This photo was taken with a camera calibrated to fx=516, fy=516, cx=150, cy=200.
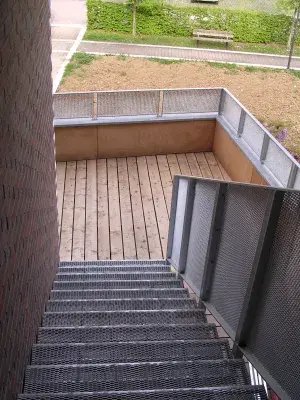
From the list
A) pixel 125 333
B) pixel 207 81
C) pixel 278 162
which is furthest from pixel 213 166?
pixel 125 333

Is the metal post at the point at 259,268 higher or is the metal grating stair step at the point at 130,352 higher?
the metal post at the point at 259,268

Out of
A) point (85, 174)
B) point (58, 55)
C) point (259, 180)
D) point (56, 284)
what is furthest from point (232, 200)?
point (58, 55)

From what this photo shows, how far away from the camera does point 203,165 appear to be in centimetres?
942

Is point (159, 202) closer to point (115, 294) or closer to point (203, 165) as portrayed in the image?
point (203, 165)

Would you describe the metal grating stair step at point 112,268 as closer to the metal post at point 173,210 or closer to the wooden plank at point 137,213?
the metal post at point 173,210

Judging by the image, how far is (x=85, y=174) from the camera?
8945 millimetres

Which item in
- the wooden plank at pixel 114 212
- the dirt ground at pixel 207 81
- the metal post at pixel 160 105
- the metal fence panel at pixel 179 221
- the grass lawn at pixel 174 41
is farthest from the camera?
the grass lawn at pixel 174 41

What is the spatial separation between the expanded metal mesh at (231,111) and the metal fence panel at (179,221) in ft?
11.3

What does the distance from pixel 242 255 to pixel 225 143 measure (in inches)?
251

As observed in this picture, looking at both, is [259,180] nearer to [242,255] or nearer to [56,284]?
[56,284]

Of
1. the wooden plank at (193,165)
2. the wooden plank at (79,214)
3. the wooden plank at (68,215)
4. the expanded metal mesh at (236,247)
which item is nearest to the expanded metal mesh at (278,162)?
the wooden plank at (193,165)

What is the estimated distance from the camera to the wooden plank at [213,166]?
29.9ft

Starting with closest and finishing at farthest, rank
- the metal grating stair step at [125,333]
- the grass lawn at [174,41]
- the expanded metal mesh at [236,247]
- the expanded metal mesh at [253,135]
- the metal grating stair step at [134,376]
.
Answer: the metal grating stair step at [134,376] → the expanded metal mesh at [236,247] → the metal grating stair step at [125,333] → the expanded metal mesh at [253,135] → the grass lawn at [174,41]

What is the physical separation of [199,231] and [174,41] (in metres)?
14.5
